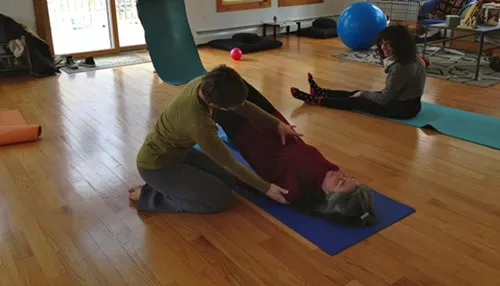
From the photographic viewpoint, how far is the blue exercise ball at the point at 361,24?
258 inches

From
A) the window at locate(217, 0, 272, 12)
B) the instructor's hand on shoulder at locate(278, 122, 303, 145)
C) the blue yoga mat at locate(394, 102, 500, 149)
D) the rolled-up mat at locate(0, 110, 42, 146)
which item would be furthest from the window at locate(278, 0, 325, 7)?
the instructor's hand on shoulder at locate(278, 122, 303, 145)

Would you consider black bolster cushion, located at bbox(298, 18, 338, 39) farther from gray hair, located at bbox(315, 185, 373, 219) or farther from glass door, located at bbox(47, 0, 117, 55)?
gray hair, located at bbox(315, 185, 373, 219)

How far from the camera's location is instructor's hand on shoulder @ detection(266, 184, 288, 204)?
2543 mm

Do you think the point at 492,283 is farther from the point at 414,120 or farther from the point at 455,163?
the point at 414,120

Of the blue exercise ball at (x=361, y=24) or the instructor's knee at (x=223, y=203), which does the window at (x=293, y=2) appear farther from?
the instructor's knee at (x=223, y=203)

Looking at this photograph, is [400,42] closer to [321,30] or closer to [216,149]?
[216,149]

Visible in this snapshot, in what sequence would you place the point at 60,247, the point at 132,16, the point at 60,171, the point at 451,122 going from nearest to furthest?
the point at 60,247
the point at 60,171
the point at 451,122
the point at 132,16

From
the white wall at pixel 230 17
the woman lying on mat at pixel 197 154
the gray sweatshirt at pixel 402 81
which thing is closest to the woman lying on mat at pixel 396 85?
the gray sweatshirt at pixel 402 81

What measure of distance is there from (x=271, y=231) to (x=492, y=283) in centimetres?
102

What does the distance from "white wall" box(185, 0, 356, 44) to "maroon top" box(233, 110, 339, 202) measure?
14.9ft

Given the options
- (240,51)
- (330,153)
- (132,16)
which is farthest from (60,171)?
(132,16)

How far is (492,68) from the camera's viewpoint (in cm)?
570

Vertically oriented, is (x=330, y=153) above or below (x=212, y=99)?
below

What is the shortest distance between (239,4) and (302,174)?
5.34 meters
